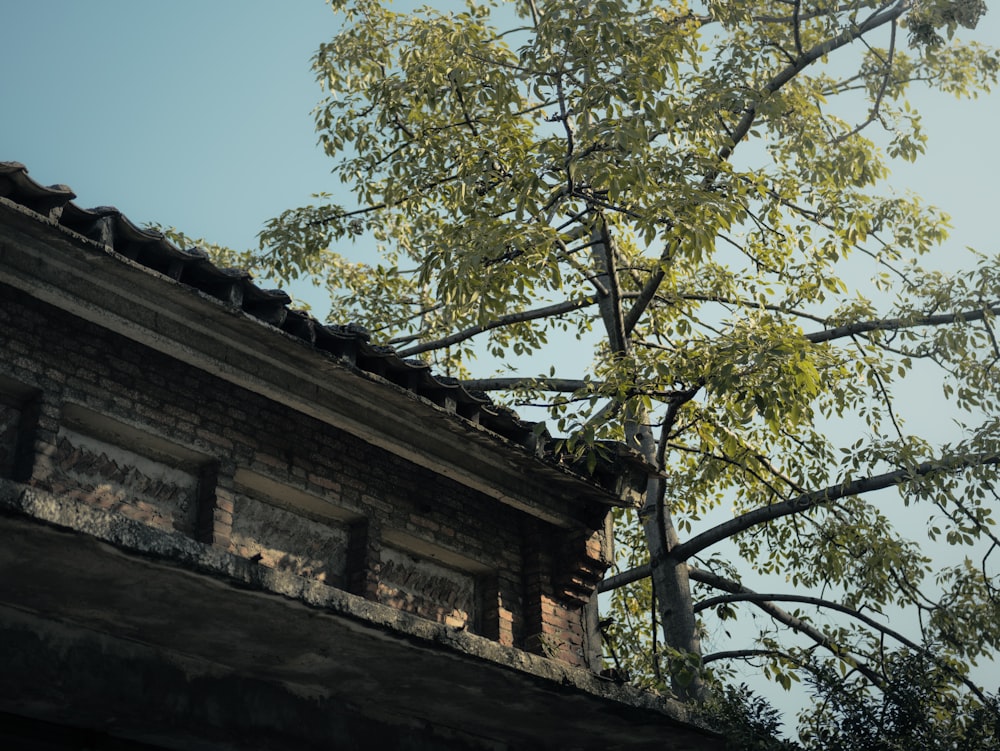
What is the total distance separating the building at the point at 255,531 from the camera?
524 cm

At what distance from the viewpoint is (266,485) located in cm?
772

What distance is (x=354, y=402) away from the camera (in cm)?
791

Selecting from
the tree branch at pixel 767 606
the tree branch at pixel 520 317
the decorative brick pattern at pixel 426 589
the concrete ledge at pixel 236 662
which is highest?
the tree branch at pixel 520 317

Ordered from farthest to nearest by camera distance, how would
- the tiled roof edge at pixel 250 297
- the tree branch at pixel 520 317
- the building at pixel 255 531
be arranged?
the tree branch at pixel 520 317 → the tiled roof edge at pixel 250 297 → the building at pixel 255 531

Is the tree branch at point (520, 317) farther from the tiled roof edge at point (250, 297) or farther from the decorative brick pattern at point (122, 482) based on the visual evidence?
the decorative brick pattern at point (122, 482)

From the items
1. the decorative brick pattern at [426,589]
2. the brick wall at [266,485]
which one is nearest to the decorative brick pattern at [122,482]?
the brick wall at [266,485]

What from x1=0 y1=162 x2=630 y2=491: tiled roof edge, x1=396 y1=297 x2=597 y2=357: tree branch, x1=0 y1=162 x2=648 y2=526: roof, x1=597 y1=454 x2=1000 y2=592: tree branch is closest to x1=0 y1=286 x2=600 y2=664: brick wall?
x1=0 y1=162 x2=648 y2=526: roof

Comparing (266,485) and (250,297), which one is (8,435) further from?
(266,485)

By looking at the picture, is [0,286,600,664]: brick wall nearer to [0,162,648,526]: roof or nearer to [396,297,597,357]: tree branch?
[0,162,648,526]: roof

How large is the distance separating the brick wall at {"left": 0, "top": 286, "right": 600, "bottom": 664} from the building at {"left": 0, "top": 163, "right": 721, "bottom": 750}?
2 cm

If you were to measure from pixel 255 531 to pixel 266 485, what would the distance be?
33 centimetres

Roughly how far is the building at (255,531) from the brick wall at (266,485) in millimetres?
17

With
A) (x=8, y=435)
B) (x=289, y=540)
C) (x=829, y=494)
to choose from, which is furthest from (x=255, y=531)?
(x=829, y=494)

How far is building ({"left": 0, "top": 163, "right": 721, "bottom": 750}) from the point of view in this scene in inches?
206
